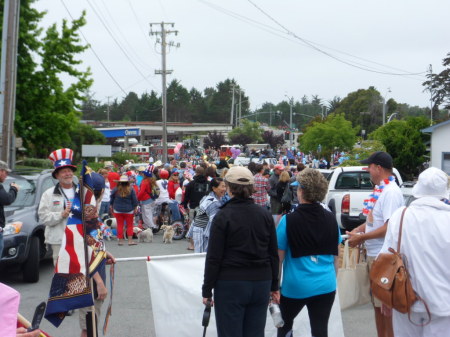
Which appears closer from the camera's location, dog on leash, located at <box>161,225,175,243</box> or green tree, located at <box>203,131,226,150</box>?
dog on leash, located at <box>161,225,175,243</box>

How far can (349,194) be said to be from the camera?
1389 cm

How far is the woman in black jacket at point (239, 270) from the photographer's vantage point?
4.33 m

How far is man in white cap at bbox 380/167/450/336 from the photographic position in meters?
4.07

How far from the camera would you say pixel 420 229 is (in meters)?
4.16

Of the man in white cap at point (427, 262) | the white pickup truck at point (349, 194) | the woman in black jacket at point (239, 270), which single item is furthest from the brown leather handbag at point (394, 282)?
the white pickup truck at point (349, 194)

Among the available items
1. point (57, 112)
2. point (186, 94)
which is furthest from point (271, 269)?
point (186, 94)

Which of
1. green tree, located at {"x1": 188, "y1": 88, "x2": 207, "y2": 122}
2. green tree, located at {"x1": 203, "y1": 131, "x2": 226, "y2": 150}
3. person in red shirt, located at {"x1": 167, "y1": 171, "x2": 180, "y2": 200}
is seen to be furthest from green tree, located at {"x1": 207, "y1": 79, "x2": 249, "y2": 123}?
person in red shirt, located at {"x1": 167, "y1": 171, "x2": 180, "y2": 200}

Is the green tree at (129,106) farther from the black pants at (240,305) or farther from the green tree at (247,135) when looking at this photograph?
the black pants at (240,305)

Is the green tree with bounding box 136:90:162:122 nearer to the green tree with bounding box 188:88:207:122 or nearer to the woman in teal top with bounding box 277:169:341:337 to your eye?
the green tree with bounding box 188:88:207:122

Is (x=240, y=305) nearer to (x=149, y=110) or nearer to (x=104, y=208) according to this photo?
(x=104, y=208)

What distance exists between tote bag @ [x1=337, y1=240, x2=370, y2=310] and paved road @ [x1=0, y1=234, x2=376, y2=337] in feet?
1.34

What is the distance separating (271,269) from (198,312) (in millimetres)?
1522

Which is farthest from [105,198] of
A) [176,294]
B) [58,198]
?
[176,294]

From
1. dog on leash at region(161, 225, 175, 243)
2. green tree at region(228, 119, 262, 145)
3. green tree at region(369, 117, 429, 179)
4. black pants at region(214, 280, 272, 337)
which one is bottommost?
dog on leash at region(161, 225, 175, 243)
